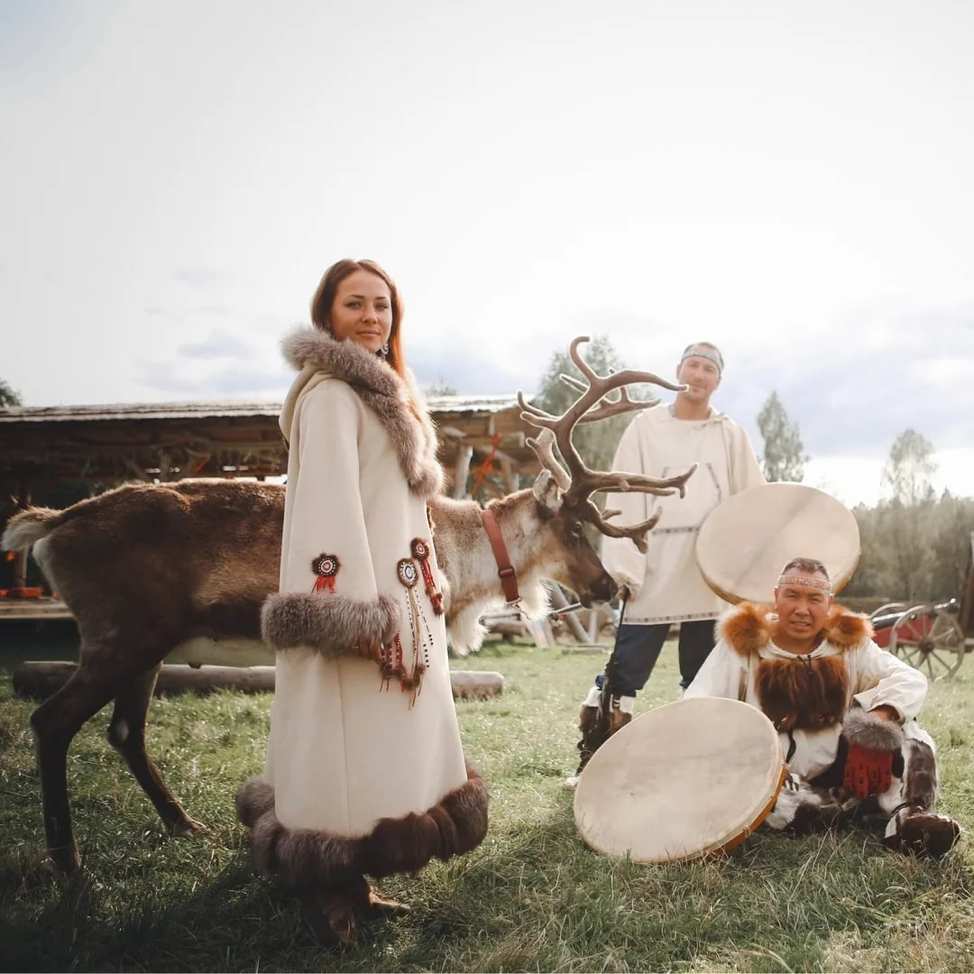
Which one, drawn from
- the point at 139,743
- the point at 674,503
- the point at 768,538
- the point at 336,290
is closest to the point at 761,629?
the point at 768,538

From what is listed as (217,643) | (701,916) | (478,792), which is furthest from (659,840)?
(217,643)

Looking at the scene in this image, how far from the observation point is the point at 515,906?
283 cm

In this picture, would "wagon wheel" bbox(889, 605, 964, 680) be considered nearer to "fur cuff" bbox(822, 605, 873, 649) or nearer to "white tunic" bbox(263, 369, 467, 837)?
"fur cuff" bbox(822, 605, 873, 649)

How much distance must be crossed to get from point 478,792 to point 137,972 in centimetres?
112

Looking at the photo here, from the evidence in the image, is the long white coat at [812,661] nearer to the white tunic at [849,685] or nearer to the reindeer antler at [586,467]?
the white tunic at [849,685]

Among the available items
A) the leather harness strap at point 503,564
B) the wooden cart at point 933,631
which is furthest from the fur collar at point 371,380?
the wooden cart at point 933,631

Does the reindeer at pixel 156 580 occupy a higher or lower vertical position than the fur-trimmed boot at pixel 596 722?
higher

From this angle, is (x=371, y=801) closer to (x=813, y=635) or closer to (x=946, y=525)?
(x=813, y=635)

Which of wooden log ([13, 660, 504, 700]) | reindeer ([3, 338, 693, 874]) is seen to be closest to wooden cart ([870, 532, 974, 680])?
wooden log ([13, 660, 504, 700])

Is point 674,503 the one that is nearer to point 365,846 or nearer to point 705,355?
point 705,355

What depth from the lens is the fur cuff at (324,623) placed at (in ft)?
8.04

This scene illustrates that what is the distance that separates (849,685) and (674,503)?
1.45m

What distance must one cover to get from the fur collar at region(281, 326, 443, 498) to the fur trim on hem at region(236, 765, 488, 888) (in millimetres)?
1050

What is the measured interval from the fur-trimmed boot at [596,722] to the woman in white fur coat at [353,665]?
1.84m
